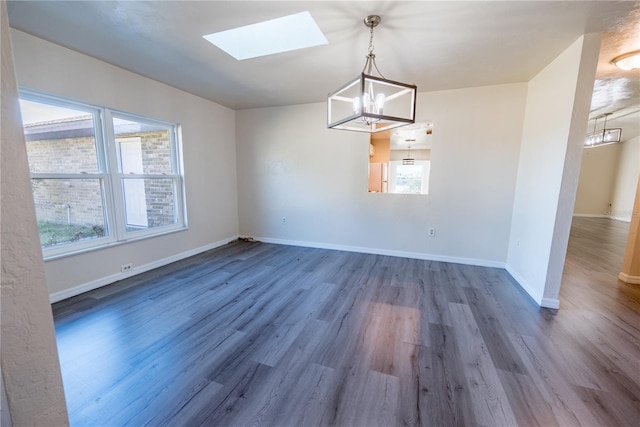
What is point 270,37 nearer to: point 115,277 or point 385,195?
point 385,195

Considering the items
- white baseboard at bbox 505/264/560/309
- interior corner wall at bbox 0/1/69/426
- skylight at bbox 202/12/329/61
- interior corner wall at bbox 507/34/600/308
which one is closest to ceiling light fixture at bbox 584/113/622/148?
interior corner wall at bbox 507/34/600/308

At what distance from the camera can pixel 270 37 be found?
2523 millimetres

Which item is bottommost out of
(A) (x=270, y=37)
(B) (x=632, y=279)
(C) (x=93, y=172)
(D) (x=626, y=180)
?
(B) (x=632, y=279)

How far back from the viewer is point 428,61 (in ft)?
9.05

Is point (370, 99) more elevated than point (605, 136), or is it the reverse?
point (605, 136)

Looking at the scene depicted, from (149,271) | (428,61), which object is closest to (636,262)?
(428,61)

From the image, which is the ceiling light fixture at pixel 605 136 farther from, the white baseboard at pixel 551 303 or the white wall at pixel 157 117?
the white wall at pixel 157 117

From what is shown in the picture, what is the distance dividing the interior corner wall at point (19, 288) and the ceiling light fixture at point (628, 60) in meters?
4.29

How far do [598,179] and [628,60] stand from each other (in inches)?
323

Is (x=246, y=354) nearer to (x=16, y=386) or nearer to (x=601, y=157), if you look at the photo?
(x=16, y=386)

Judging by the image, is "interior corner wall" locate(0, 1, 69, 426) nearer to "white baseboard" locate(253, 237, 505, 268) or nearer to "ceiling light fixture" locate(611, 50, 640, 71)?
"white baseboard" locate(253, 237, 505, 268)

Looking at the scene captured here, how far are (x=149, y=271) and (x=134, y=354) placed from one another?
186cm

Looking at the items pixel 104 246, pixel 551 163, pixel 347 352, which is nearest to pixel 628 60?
A: pixel 551 163

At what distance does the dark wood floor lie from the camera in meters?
1.45
